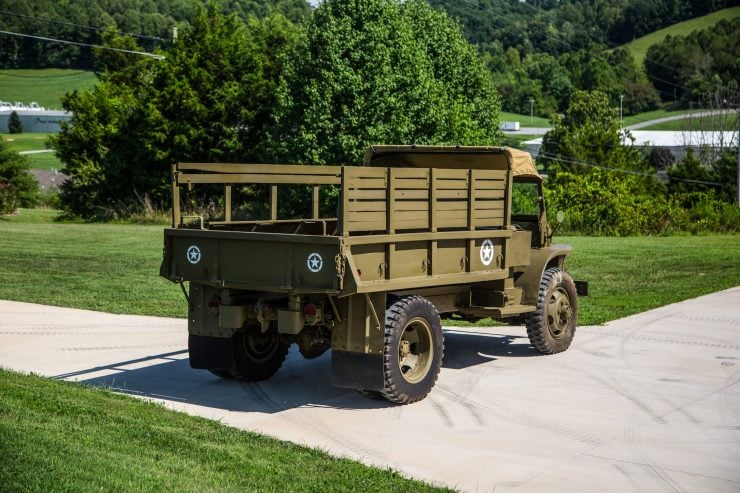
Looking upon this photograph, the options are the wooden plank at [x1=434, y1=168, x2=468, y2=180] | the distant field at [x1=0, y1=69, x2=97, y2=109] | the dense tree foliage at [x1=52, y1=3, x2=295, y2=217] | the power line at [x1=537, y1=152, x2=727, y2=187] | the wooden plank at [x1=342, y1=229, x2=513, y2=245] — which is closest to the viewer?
the wooden plank at [x1=342, y1=229, x2=513, y2=245]

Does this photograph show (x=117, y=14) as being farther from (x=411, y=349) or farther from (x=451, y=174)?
(x=411, y=349)

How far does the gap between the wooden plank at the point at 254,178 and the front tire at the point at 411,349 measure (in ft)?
4.57

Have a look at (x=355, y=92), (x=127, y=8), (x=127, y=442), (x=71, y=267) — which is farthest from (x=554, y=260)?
(x=127, y=8)

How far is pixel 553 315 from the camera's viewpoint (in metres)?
12.3

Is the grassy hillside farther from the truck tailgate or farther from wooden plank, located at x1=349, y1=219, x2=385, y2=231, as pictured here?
wooden plank, located at x1=349, y1=219, x2=385, y2=231

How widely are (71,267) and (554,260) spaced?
12.5 meters

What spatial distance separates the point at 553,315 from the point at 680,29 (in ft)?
617

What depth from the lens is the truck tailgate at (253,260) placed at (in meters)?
8.90

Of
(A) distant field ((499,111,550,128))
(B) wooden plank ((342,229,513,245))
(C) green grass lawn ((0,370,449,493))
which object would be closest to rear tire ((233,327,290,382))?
(C) green grass lawn ((0,370,449,493))

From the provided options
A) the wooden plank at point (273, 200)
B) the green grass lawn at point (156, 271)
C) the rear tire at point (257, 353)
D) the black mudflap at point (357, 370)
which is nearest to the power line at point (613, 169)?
the green grass lawn at point (156, 271)

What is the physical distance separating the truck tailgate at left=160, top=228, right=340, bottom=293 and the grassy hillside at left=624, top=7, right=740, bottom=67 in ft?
586

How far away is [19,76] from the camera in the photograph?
145m

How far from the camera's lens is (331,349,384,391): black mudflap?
9273mm

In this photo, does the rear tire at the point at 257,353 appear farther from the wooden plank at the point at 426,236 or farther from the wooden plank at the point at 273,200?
the wooden plank at the point at 426,236
